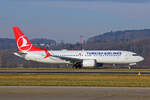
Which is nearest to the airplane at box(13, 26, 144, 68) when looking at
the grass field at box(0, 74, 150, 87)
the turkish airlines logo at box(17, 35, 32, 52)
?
the turkish airlines logo at box(17, 35, 32, 52)

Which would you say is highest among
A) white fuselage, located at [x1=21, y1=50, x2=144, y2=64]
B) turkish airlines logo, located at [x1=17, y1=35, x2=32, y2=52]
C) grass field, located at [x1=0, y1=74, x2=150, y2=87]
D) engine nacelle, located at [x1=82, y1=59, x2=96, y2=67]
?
turkish airlines logo, located at [x1=17, y1=35, x2=32, y2=52]

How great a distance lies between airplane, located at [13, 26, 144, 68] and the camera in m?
67.0

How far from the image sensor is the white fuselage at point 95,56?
220 ft

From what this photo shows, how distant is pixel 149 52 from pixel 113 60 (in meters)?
102

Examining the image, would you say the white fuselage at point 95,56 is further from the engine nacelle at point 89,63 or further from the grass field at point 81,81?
the grass field at point 81,81

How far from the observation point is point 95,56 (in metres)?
67.6

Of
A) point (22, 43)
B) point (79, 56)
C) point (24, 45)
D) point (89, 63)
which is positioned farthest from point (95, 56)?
point (22, 43)

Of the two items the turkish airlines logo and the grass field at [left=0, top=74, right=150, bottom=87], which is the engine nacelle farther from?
the grass field at [left=0, top=74, right=150, bottom=87]

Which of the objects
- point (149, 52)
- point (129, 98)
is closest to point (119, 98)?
point (129, 98)

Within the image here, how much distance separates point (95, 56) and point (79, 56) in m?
3.23

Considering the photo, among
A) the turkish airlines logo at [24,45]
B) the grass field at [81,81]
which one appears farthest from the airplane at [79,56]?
the grass field at [81,81]

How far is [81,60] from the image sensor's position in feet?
224

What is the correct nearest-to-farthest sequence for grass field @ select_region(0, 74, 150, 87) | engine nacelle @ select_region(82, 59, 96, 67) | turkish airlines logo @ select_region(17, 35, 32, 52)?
grass field @ select_region(0, 74, 150, 87) → engine nacelle @ select_region(82, 59, 96, 67) → turkish airlines logo @ select_region(17, 35, 32, 52)

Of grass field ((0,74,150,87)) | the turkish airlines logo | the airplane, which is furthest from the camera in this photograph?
the turkish airlines logo
